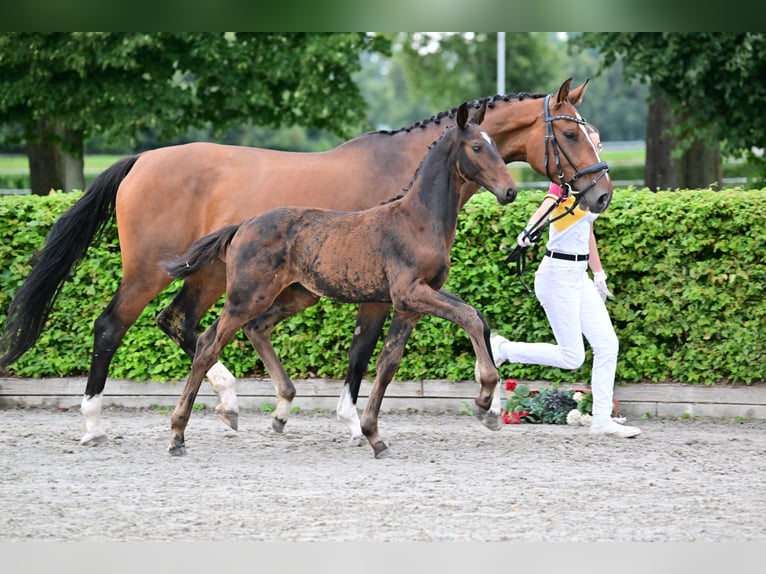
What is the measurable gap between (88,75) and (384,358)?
978cm

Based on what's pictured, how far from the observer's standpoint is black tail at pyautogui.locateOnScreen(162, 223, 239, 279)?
6523 mm

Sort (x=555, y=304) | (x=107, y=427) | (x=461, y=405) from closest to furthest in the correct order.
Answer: (x=555, y=304)
(x=107, y=427)
(x=461, y=405)

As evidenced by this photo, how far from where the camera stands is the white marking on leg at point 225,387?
22.9ft

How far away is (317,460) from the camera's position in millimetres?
6527

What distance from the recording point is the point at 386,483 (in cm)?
579

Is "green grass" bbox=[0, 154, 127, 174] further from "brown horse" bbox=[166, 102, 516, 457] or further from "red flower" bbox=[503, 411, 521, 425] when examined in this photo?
"brown horse" bbox=[166, 102, 516, 457]

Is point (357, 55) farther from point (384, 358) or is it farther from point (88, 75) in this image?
point (384, 358)

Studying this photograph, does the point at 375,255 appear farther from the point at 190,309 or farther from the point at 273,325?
the point at 190,309

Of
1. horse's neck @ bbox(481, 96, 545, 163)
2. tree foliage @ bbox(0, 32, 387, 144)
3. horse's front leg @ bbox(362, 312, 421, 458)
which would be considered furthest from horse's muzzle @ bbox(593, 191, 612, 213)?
tree foliage @ bbox(0, 32, 387, 144)

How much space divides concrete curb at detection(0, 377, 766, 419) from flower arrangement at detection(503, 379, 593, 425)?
0.92ft

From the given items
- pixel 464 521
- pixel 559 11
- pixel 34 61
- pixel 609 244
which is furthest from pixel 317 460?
pixel 34 61

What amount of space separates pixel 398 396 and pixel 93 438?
A: 2.47 metres

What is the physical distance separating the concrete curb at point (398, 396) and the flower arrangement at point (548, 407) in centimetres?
28

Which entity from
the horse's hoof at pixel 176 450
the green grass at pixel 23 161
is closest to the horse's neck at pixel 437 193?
the horse's hoof at pixel 176 450
